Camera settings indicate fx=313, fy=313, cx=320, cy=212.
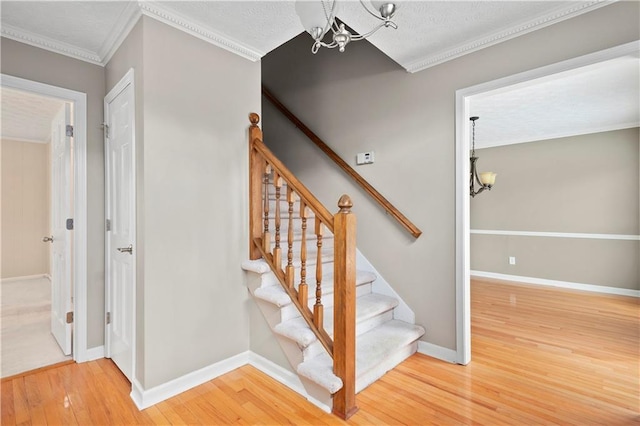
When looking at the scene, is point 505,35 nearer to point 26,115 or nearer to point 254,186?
point 254,186

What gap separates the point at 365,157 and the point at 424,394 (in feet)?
6.45

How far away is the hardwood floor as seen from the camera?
1.76m

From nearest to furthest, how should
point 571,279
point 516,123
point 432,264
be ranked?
point 432,264
point 516,123
point 571,279

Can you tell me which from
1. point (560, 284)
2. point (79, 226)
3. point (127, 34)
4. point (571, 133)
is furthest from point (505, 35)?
point (560, 284)

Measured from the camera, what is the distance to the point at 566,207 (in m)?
4.85

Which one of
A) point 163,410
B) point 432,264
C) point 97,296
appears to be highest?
point 432,264

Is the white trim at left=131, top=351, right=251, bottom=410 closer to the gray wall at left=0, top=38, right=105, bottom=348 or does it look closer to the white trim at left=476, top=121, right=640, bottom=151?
the gray wall at left=0, top=38, right=105, bottom=348

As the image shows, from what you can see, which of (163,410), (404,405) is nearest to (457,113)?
(404,405)

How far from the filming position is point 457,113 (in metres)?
2.37

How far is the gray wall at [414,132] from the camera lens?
1999mm

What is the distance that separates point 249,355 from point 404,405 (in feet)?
3.84

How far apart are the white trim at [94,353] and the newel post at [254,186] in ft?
4.67

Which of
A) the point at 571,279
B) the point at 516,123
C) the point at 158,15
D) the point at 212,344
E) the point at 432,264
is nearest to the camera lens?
the point at 158,15

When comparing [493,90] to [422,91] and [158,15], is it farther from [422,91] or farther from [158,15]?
[158,15]
